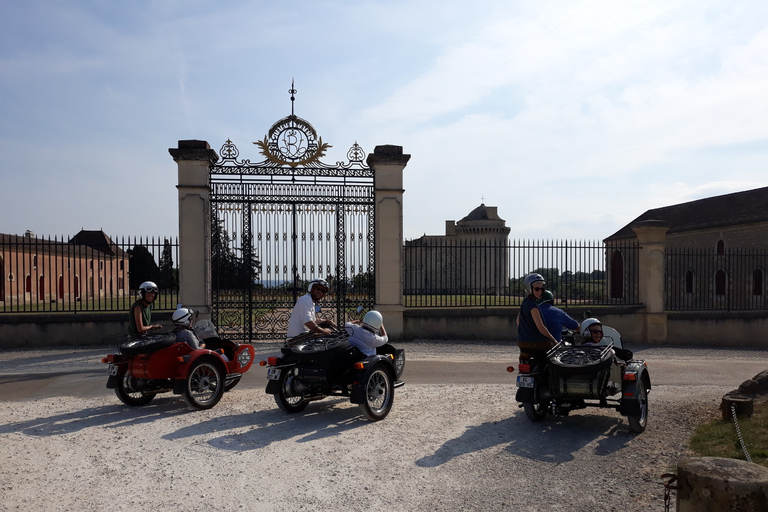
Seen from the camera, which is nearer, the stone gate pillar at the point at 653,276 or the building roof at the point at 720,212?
the stone gate pillar at the point at 653,276

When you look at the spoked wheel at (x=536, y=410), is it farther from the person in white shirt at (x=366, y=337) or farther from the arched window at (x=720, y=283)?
the arched window at (x=720, y=283)

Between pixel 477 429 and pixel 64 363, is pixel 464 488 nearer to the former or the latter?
pixel 477 429

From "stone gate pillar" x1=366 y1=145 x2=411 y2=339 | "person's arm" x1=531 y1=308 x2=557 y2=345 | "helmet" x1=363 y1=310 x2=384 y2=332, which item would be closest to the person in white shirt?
"helmet" x1=363 y1=310 x2=384 y2=332

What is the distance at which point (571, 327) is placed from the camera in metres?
6.93

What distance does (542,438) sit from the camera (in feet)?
20.7

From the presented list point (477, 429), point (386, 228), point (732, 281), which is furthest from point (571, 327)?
point (732, 281)

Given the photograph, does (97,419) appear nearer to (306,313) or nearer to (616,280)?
(306,313)

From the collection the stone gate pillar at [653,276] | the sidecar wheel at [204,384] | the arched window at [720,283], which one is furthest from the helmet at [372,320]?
the arched window at [720,283]

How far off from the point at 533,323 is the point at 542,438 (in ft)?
4.11

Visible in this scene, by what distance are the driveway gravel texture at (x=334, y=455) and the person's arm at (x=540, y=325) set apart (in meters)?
0.99

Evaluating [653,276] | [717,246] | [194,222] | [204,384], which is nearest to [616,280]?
[717,246]

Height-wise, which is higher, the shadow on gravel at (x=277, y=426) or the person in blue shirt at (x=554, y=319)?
the person in blue shirt at (x=554, y=319)

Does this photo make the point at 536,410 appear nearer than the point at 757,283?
Yes

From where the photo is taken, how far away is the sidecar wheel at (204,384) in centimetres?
733
